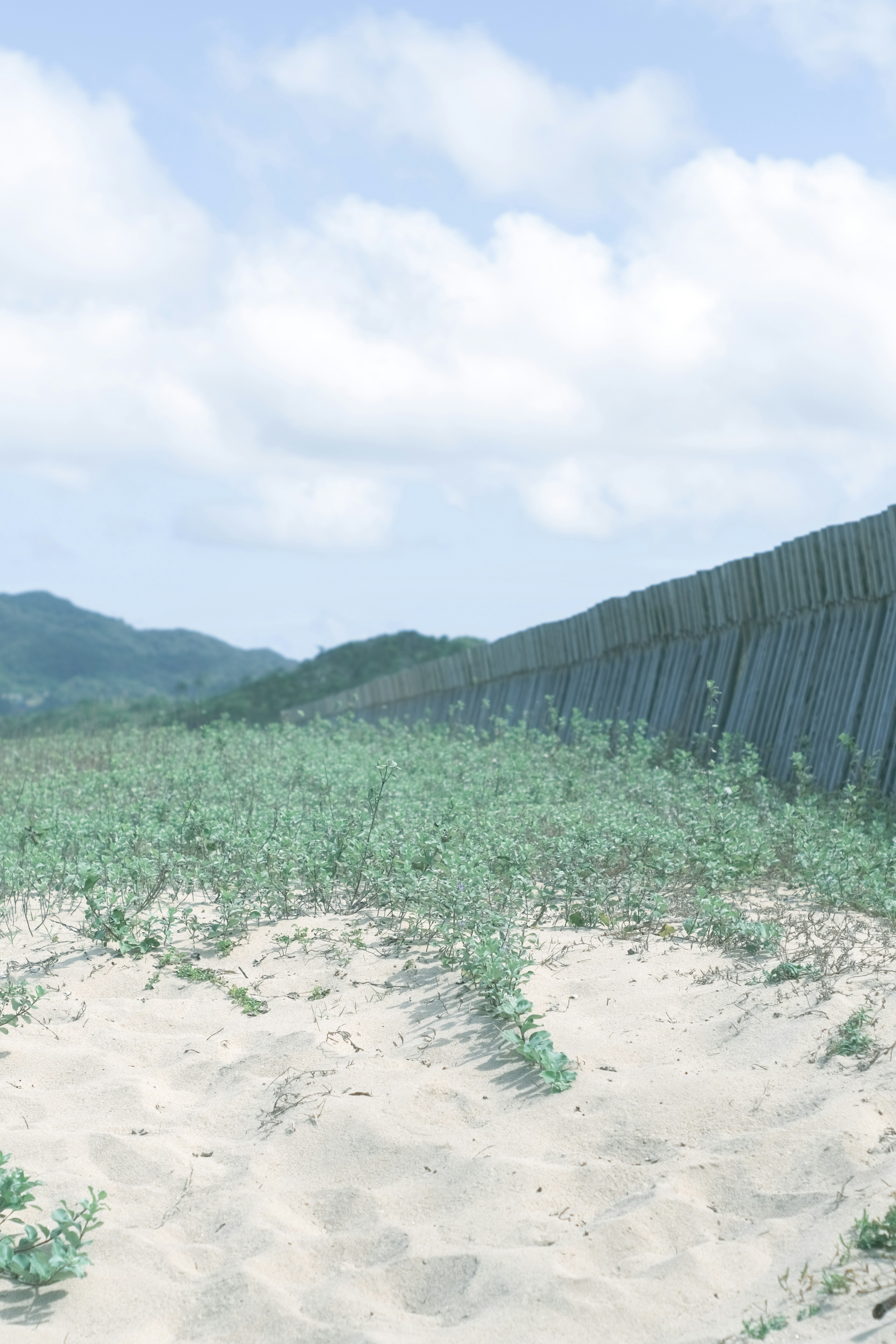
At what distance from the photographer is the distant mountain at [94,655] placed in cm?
4494

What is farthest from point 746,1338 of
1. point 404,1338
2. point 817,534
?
point 817,534

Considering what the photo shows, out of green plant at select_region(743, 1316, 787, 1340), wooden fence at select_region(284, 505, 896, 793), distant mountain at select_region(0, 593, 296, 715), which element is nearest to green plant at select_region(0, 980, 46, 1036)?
green plant at select_region(743, 1316, 787, 1340)

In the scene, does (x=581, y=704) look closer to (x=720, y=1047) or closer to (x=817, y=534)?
(x=817, y=534)

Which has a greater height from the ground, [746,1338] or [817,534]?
[817,534]

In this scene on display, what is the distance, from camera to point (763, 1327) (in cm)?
217

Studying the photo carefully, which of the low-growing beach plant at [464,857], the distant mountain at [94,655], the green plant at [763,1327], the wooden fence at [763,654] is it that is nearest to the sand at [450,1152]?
the green plant at [763,1327]

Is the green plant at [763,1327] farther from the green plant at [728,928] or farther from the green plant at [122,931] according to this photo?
the green plant at [122,931]

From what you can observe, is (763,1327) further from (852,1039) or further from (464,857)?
(464,857)

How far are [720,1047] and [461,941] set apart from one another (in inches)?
46.0

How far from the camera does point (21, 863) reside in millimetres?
5520

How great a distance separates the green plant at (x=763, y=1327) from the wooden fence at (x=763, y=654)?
16.5 feet

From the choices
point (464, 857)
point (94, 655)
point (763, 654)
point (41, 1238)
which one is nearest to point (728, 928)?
point (464, 857)

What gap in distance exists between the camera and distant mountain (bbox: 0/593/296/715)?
147ft

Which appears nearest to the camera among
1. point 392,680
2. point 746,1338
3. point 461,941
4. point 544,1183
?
point 746,1338
